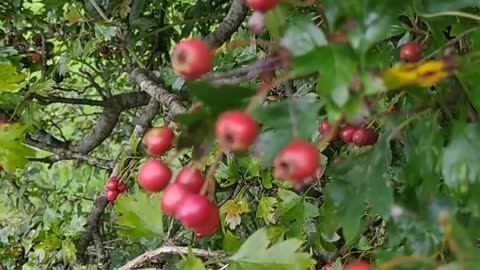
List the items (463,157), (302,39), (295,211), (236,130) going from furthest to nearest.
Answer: (295,211)
(463,157)
(302,39)
(236,130)

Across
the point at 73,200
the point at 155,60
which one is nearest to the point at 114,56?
the point at 155,60

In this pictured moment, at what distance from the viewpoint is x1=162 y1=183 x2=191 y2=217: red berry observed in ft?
2.46

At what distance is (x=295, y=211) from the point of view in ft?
4.86

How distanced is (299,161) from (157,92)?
0.97 metres

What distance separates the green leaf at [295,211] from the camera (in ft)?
4.83

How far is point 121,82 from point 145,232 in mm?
1688

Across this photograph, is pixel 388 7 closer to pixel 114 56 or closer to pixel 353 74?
pixel 353 74

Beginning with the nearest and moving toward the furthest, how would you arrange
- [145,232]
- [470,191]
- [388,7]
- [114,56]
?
[388,7], [470,191], [145,232], [114,56]

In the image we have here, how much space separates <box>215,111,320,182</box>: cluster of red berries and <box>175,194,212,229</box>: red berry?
11cm

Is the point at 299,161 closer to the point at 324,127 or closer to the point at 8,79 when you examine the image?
the point at 324,127

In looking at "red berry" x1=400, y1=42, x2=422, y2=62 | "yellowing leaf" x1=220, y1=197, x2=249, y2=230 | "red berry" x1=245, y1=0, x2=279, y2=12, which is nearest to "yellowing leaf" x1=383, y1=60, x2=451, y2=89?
"red berry" x1=245, y1=0, x2=279, y2=12

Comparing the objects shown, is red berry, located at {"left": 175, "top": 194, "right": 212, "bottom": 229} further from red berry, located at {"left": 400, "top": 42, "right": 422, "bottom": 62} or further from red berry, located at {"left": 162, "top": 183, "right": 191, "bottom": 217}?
red berry, located at {"left": 400, "top": 42, "right": 422, "bottom": 62}

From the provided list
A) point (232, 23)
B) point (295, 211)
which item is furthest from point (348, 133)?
point (232, 23)

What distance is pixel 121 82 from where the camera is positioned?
9.43 ft
